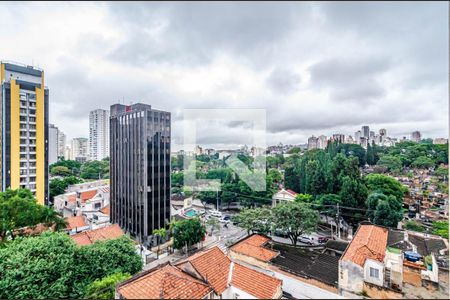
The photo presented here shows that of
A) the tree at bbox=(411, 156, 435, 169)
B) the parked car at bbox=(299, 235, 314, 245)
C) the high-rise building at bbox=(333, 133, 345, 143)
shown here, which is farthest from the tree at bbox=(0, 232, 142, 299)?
the high-rise building at bbox=(333, 133, 345, 143)

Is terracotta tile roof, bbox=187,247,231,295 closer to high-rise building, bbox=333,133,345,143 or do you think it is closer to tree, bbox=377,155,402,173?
tree, bbox=377,155,402,173

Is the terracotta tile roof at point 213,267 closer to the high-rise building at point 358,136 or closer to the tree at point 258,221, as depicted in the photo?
the tree at point 258,221

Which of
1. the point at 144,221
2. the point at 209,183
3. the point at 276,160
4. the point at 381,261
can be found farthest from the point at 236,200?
the point at 381,261

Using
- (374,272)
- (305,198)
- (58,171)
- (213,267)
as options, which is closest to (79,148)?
(58,171)

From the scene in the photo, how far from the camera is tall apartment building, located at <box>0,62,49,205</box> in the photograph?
13.7 metres

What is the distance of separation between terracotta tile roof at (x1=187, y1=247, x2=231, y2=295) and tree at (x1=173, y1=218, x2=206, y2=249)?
598 centimetres

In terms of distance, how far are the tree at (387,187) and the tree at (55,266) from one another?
45.4 feet

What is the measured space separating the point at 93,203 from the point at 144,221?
18.1ft

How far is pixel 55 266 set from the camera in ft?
16.1

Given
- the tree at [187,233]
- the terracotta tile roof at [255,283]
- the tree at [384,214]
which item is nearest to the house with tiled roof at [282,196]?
the tree at [384,214]

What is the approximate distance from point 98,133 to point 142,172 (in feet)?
117

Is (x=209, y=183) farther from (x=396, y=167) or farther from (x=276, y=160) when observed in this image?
(x=396, y=167)

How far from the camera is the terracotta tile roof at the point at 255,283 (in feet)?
10.3

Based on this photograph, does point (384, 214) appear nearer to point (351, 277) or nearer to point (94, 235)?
point (351, 277)
